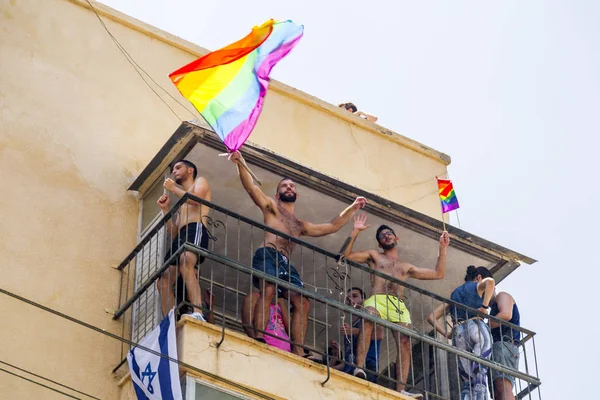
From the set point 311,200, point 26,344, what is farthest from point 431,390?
point 26,344

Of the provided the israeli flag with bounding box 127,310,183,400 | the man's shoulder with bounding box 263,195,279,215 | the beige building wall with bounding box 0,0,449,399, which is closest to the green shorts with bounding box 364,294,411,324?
the man's shoulder with bounding box 263,195,279,215

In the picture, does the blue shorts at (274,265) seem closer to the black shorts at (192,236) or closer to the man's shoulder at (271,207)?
the man's shoulder at (271,207)

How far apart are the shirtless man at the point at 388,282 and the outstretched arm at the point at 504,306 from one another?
63 cm

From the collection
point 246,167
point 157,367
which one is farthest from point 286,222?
point 157,367

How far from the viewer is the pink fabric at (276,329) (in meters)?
13.9

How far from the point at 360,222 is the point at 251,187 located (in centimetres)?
139

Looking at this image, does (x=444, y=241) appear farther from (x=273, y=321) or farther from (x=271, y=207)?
(x=273, y=321)

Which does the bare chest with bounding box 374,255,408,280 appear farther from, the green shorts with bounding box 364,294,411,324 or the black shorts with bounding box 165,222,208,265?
the black shorts with bounding box 165,222,208,265

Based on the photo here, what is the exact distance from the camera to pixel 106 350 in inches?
531

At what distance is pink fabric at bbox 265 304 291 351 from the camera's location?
13859mm

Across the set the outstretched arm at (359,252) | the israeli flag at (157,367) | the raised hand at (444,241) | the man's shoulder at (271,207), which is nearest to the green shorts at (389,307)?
the outstretched arm at (359,252)

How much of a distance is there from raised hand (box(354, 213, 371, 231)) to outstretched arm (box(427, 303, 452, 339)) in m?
1.10

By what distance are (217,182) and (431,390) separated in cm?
307

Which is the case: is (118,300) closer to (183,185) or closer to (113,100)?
(183,185)
